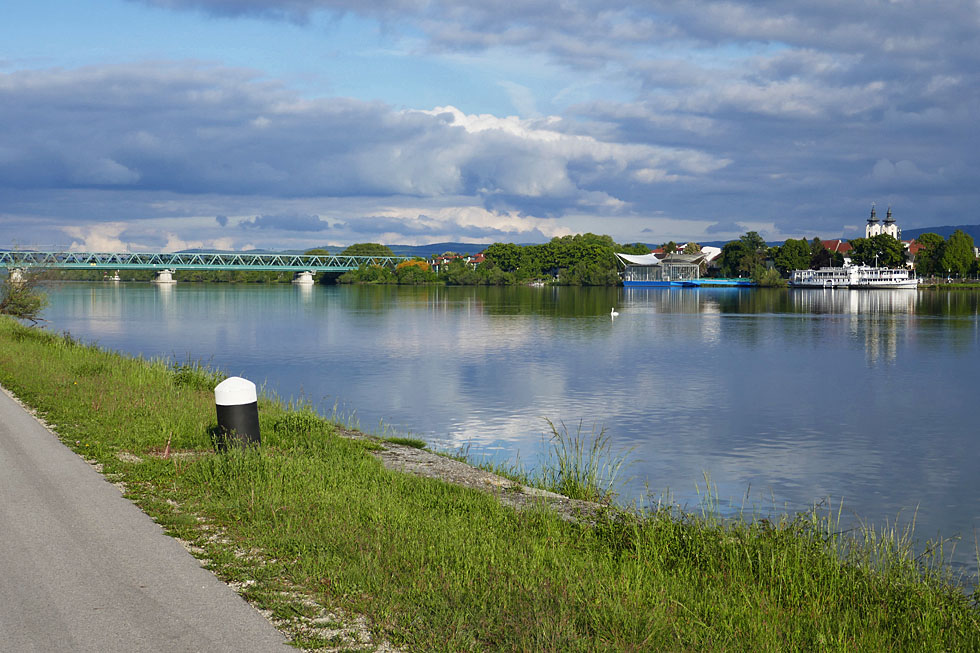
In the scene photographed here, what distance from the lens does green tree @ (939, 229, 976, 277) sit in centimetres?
17500

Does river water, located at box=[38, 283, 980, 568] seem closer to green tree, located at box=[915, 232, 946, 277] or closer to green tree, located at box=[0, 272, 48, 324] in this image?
green tree, located at box=[0, 272, 48, 324]

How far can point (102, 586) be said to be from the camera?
7297mm

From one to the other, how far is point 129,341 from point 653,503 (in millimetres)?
47963

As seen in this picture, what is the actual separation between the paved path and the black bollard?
200cm

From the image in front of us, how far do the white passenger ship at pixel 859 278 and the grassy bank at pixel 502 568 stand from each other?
190055 millimetres

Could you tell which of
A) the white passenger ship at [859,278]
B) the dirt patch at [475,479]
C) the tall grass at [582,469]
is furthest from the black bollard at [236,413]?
the white passenger ship at [859,278]

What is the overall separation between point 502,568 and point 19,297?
58.6 metres

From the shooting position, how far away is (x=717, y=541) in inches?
399

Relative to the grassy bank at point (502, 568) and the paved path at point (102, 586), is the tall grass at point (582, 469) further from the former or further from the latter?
the paved path at point (102, 586)

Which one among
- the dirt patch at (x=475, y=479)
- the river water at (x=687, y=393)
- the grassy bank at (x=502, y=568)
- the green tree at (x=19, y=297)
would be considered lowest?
the river water at (x=687, y=393)

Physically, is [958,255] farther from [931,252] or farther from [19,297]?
[19,297]

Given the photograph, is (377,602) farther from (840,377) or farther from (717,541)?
(840,377)

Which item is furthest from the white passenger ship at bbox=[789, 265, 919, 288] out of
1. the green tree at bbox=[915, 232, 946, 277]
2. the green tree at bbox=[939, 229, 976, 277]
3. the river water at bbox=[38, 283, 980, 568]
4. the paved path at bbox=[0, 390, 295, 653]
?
the paved path at bbox=[0, 390, 295, 653]

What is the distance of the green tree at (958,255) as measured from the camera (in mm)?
175000
